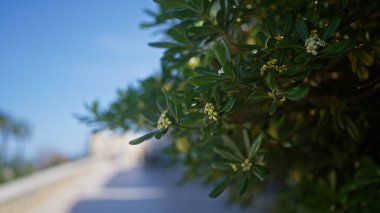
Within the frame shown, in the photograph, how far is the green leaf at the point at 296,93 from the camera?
2.07ft

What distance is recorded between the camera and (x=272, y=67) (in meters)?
0.71

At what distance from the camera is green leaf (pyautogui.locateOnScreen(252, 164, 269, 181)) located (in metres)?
0.84

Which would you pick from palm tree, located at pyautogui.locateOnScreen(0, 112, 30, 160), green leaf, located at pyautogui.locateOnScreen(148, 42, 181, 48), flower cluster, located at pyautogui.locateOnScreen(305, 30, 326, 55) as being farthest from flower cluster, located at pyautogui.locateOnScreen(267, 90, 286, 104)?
palm tree, located at pyautogui.locateOnScreen(0, 112, 30, 160)

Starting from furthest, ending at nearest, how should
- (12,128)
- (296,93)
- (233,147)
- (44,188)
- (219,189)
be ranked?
(12,128), (44,188), (233,147), (219,189), (296,93)

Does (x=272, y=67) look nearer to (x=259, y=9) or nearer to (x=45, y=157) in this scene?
(x=259, y=9)

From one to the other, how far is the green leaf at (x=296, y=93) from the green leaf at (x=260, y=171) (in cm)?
25

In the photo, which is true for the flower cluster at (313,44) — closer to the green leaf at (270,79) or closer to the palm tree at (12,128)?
the green leaf at (270,79)

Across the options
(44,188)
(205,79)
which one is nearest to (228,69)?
(205,79)

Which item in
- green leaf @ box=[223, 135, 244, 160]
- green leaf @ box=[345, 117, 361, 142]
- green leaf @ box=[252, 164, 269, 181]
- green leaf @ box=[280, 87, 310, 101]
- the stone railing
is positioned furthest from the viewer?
the stone railing

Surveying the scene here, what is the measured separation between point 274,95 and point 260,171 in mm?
239

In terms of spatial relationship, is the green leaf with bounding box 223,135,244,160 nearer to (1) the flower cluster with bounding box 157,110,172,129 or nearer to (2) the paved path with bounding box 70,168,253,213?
(1) the flower cluster with bounding box 157,110,172,129

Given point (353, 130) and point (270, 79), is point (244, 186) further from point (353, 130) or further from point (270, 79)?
point (353, 130)

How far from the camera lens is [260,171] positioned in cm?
85

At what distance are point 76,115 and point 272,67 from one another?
1101 mm
